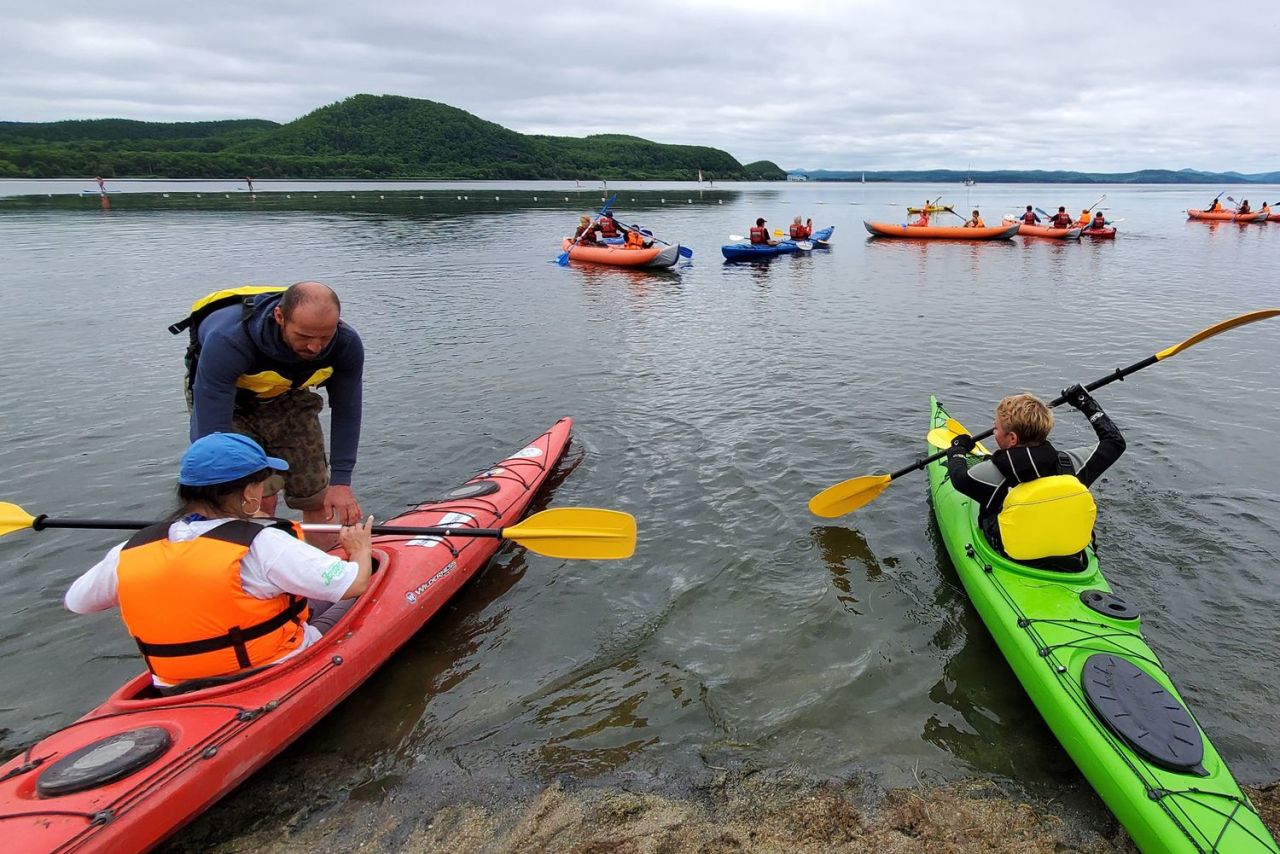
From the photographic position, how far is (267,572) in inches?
121

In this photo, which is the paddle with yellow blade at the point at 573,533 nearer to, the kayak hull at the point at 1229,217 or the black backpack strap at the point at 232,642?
the black backpack strap at the point at 232,642

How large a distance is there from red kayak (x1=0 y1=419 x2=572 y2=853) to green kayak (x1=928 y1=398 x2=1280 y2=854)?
12.9 feet

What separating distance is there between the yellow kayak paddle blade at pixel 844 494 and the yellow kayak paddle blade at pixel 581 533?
2229mm

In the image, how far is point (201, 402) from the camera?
3.73 metres

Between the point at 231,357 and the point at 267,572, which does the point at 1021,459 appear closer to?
the point at 267,572

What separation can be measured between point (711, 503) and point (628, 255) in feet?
52.1

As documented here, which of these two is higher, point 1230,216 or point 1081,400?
point 1230,216

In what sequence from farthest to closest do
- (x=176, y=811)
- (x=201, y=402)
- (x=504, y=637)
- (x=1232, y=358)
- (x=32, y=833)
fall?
(x=1232, y=358), (x=504, y=637), (x=201, y=402), (x=176, y=811), (x=32, y=833)

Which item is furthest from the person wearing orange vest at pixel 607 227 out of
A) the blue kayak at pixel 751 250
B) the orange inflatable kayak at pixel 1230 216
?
the orange inflatable kayak at pixel 1230 216

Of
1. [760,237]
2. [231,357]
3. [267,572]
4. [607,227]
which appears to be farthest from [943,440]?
[760,237]

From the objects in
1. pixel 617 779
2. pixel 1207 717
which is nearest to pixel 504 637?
pixel 617 779

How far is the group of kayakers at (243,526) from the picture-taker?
2.93 meters

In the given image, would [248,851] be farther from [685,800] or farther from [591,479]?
[591,479]

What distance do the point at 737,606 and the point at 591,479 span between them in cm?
266
